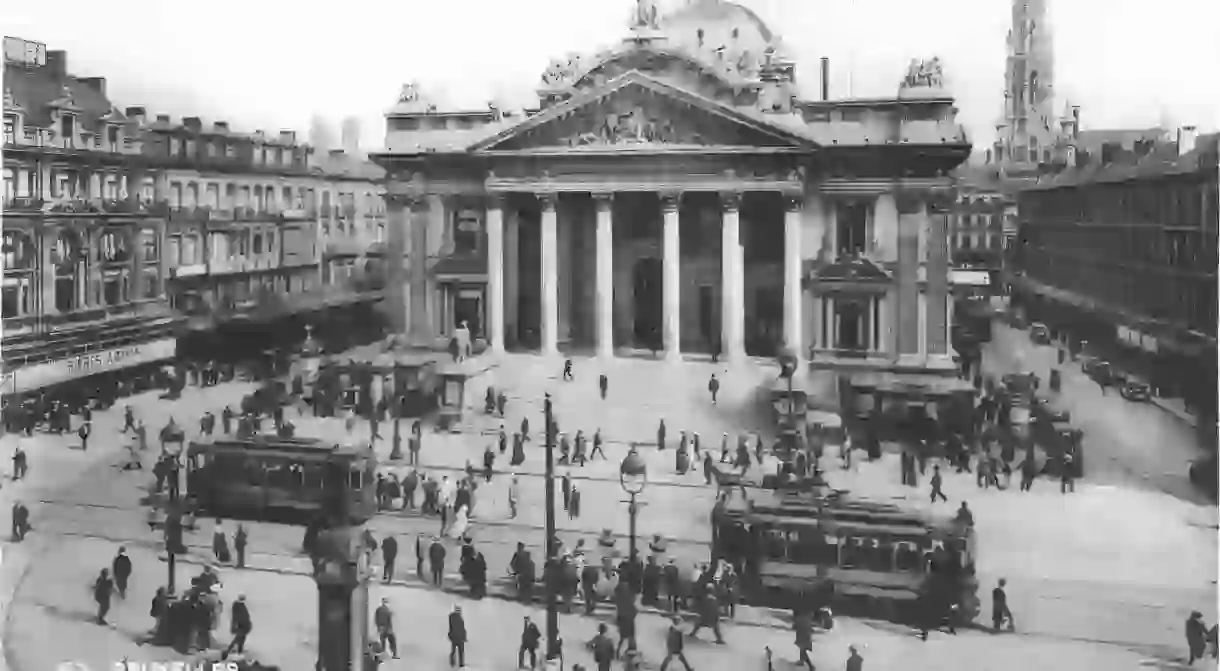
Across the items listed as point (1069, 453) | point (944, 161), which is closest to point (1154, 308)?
point (1069, 453)

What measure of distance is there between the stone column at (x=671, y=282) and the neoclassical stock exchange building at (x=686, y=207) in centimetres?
2

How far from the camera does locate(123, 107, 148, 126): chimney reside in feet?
34.7

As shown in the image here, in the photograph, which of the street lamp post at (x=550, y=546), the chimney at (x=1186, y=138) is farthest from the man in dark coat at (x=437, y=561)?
the chimney at (x=1186, y=138)

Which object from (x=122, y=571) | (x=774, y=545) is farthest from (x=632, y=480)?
(x=122, y=571)

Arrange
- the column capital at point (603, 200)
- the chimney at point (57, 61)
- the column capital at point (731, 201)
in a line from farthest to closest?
the chimney at point (57, 61), the column capital at point (603, 200), the column capital at point (731, 201)

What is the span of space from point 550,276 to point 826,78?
268 cm

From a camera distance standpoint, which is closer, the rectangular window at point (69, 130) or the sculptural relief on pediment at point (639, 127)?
the sculptural relief on pediment at point (639, 127)

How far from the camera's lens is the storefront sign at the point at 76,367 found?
34.7 ft

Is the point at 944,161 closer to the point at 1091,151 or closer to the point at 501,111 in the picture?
the point at 1091,151

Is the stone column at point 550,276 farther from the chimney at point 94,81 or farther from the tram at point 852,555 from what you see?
the chimney at point 94,81

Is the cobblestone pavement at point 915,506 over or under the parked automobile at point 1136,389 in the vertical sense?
under

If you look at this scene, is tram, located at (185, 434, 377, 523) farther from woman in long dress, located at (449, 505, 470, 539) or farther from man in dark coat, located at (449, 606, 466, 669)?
man in dark coat, located at (449, 606, 466, 669)

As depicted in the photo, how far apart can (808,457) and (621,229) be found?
2.34 m

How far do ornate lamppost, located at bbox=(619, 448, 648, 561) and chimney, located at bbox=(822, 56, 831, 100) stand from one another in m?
3.10
